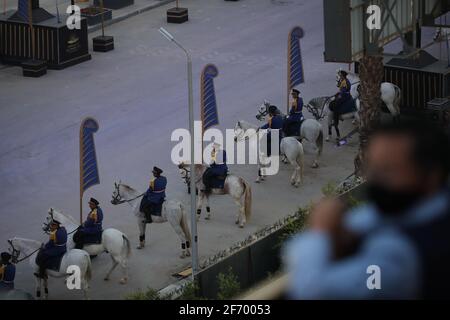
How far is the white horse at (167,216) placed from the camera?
24.0 metres

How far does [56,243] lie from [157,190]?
3.07 m

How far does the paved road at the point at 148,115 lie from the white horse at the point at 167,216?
0.39 m

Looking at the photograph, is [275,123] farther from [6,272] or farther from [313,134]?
[6,272]

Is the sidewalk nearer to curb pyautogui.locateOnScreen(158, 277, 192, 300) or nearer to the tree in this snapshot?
the tree

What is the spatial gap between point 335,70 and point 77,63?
9627mm

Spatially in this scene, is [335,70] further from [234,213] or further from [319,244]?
[319,244]

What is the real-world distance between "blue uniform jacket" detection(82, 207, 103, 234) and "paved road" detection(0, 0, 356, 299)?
1190 mm

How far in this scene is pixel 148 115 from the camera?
35.4 meters

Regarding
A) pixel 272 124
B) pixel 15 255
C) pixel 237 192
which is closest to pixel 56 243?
pixel 15 255

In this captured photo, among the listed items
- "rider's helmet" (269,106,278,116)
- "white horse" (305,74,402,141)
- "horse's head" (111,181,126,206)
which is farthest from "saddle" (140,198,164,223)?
"white horse" (305,74,402,141)

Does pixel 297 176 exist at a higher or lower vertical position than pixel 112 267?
lower

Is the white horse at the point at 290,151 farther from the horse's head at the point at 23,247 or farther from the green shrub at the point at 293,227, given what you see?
the horse's head at the point at 23,247

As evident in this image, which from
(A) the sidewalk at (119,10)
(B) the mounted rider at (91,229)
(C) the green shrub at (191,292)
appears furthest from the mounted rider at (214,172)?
(A) the sidewalk at (119,10)

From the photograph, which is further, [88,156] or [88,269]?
[88,156]
